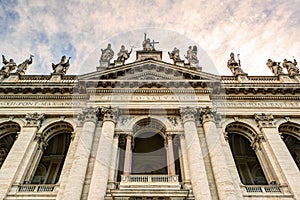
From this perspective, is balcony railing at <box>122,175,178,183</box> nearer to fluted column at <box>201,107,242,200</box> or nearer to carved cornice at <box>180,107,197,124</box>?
fluted column at <box>201,107,242,200</box>

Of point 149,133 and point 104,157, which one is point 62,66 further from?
point 104,157

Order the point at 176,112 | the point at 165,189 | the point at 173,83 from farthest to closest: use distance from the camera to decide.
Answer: the point at 173,83 → the point at 176,112 → the point at 165,189

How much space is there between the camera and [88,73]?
60.8ft

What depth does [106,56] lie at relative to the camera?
869 inches

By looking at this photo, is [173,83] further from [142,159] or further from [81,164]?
[81,164]

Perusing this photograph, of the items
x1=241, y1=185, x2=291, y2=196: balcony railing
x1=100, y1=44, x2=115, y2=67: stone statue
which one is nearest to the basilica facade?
x1=241, y1=185, x2=291, y2=196: balcony railing

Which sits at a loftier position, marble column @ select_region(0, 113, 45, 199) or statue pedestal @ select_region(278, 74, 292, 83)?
statue pedestal @ select_region(278, 74, 292, 83)

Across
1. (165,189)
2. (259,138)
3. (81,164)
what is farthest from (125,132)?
(259,138)

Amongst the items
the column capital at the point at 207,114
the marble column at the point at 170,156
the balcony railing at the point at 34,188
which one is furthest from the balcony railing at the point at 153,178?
the column capital at the point at 207,114

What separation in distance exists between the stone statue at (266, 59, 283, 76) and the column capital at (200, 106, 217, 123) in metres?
8.14

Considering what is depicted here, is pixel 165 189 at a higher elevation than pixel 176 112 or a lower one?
lower

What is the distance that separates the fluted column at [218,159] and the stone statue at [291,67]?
915 centimetres

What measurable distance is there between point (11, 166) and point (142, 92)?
9474 mm

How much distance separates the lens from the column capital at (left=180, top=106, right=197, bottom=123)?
16.2m
